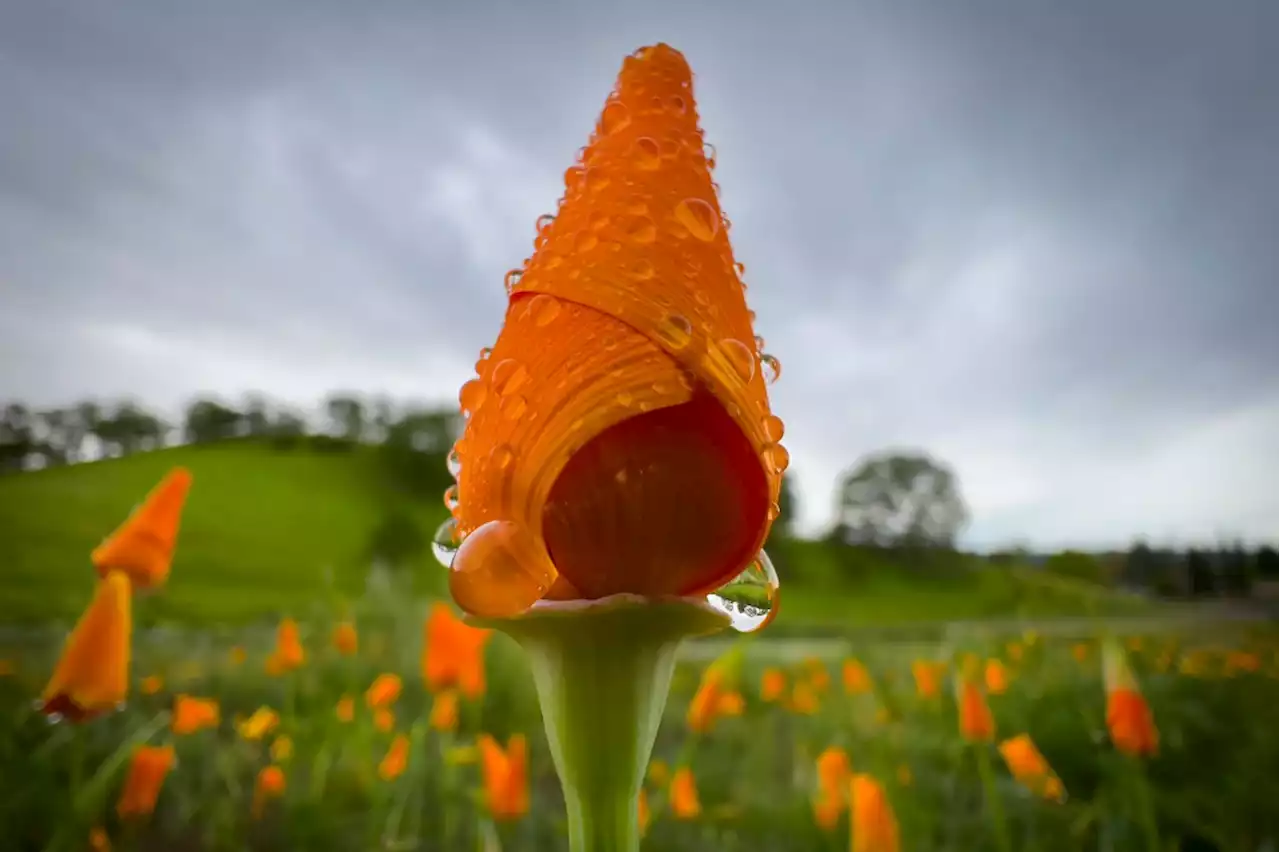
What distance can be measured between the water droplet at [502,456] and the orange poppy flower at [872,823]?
337 millimetres

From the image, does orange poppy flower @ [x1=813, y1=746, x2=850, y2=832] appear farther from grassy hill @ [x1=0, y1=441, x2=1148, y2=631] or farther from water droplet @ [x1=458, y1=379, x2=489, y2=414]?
water droplet @ [x1=458, y1=379, x2=489, y2=414]

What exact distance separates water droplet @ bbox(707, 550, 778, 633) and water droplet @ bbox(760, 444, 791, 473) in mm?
15

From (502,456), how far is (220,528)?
→ 1.47 metres

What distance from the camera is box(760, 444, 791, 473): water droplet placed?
123mm

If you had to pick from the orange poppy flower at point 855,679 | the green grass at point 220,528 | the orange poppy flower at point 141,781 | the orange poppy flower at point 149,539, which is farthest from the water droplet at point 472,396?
the orange poppy flower at point 855,679

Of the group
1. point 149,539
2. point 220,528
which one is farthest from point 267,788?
point 220,528

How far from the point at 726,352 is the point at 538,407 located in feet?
0.10

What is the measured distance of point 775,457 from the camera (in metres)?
0.13

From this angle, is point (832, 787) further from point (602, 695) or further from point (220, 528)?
point (220, 528)

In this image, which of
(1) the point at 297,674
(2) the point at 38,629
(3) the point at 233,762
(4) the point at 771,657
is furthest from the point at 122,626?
(4) the point at 771,657

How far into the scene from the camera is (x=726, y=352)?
0.12 metres

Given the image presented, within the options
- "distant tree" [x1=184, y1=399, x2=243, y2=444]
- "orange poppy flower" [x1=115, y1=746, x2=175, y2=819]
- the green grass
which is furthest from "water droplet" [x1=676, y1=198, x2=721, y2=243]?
"distant tree" [x1=184, y1=399, x2=243, y2=444]

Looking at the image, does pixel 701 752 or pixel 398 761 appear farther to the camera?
pixel 701 752

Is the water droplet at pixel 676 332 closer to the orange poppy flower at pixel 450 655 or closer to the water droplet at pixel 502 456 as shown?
the water droplet at pixel 502 456
